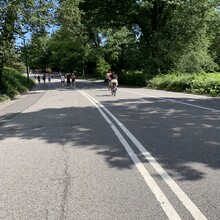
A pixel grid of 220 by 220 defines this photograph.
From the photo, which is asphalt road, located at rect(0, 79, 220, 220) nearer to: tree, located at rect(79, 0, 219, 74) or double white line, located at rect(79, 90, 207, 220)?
double white line, located at rect(79, 90, 207, 220)

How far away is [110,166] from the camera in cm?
588

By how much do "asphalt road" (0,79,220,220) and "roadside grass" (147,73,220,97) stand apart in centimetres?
1438

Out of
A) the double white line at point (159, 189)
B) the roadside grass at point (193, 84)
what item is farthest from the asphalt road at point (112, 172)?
the roadside grass at point (193, 84)

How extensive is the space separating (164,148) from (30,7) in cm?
2354

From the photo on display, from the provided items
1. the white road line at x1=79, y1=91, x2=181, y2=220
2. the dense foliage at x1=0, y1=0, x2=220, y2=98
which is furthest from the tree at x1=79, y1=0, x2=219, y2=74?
the white road line at x1=79, y1=91, x2=181, y2=220

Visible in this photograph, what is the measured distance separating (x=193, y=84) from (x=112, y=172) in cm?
2233

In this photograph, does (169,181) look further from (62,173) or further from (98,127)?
(98,127)

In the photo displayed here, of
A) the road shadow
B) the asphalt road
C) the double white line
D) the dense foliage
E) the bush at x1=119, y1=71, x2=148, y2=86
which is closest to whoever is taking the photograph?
the double white line

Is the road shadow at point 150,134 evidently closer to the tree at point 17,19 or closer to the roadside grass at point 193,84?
the roadside grass at point 193,84

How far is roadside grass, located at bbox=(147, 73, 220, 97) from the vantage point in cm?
2372

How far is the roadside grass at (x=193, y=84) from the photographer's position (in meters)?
23.7

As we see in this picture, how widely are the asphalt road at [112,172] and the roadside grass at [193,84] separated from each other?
47.2 ft

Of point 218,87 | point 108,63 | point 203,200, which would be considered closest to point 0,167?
point 203,200

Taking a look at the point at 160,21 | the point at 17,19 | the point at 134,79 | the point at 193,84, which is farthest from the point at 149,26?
the point at 17,19
